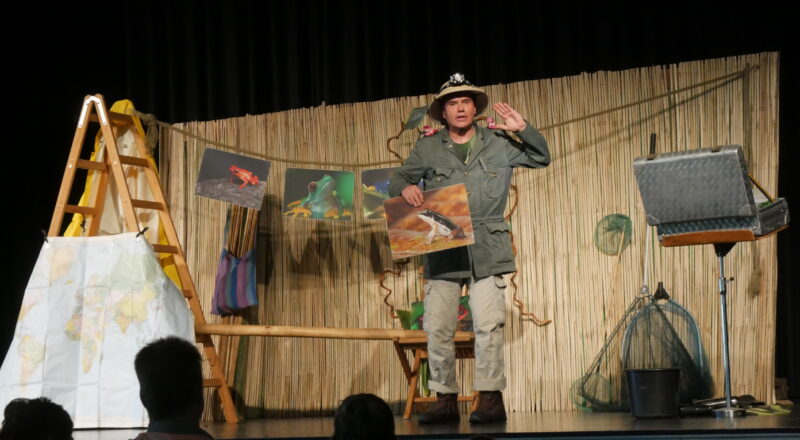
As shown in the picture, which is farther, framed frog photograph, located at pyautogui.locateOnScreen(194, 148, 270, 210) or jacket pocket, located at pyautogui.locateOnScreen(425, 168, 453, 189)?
framed frog photograph, located at pyautogui.locateOnScreen(194, 148, 270, 210)

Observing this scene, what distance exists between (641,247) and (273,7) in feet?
9.57

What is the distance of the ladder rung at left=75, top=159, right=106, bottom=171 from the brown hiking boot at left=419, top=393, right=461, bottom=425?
7.30 feet

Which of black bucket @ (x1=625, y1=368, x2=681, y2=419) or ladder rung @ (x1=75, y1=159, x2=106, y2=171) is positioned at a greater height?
ladder rung @ (x1=75, y1=159, x2=106, y2=171)

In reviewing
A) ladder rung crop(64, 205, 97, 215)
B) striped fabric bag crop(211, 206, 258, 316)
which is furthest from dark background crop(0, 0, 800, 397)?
ladder rung crop(64, 205, 97, 215)

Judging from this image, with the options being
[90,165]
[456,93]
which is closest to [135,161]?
[90,165]

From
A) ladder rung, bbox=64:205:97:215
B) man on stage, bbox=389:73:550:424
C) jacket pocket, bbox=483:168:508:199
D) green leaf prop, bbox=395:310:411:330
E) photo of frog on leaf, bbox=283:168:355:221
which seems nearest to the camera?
man on stage, bbox=389:73:550:424

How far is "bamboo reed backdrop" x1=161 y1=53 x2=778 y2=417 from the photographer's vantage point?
506 cm

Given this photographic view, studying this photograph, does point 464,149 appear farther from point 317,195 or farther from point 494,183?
point 317,195

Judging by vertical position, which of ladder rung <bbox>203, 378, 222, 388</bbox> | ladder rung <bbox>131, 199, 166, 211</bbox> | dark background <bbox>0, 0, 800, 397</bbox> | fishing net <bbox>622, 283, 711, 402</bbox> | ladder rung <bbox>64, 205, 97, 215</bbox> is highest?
dark background <bbox>0, 0, 800, 397</bbox>

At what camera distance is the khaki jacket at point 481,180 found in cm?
433

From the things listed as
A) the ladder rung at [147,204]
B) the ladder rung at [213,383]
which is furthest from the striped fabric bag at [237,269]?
the ladder rung at [213,383]

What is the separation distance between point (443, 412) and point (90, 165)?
2.30m

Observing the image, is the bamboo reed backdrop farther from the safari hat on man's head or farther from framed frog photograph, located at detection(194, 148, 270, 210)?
the safari hat on man's head

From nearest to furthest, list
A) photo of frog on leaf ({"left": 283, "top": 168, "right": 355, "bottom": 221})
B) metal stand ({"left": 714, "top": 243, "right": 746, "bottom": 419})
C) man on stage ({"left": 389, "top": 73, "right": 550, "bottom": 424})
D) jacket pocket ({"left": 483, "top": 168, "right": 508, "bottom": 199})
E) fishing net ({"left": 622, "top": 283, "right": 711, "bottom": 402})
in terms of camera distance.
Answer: metal stand ({"left": 714, "top": 243, "right": 746, "bottom": 419})
man on stage ({"left": 389, "top": 73, "right": 550, "bottom": 424})
jacket pocket ({"left": 483, "top": 168, "right": 508, "bottom": 199})
fishing net ({"left": 622, "top": 283, "right": 711, "bottom": 402})
photo of frog on leaf ({"left": 283, "top": 168, "right": 355, "bottom": 221})
